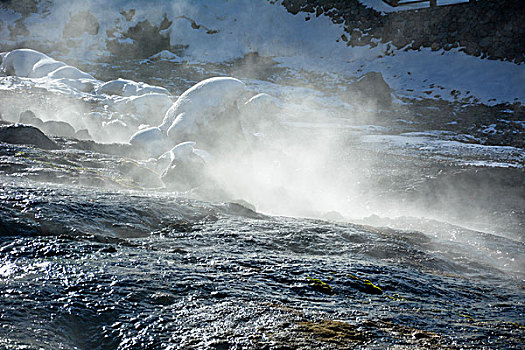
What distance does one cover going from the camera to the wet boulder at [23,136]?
7626 mm

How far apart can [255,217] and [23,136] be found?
5491 millimetres

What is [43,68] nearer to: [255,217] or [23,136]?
[23,136]

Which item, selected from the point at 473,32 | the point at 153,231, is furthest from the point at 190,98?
the point at 473,32

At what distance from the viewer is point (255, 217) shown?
5.82 metres

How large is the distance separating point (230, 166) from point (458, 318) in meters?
8.10

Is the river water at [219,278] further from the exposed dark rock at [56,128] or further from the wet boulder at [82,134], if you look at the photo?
the wet boulder at [82,134]

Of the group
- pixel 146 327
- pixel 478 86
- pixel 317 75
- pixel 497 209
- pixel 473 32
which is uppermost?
pixel 473 32

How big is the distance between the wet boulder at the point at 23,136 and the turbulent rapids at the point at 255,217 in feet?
0.10

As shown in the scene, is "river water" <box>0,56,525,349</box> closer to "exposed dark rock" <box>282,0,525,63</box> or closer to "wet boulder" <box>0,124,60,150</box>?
"wet boulder" <box>0,124,60,150</box>

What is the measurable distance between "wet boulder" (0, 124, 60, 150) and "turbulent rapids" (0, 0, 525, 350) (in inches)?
1.2

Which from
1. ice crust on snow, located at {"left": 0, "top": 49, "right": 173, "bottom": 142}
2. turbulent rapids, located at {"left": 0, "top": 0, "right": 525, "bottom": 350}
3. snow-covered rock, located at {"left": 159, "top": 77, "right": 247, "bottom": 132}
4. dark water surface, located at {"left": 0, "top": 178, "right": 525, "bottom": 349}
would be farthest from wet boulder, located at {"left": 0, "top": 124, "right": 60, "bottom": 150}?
ice crust on snow, located at {"left": 0, "top": 49, "right": 173, "bottom": 142}

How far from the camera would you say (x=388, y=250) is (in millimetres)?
5016

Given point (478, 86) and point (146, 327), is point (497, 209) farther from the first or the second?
point (478, 86)

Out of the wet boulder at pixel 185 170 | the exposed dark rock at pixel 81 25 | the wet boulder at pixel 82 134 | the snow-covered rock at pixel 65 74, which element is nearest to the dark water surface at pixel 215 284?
the wet boulder at pixel 185 170
